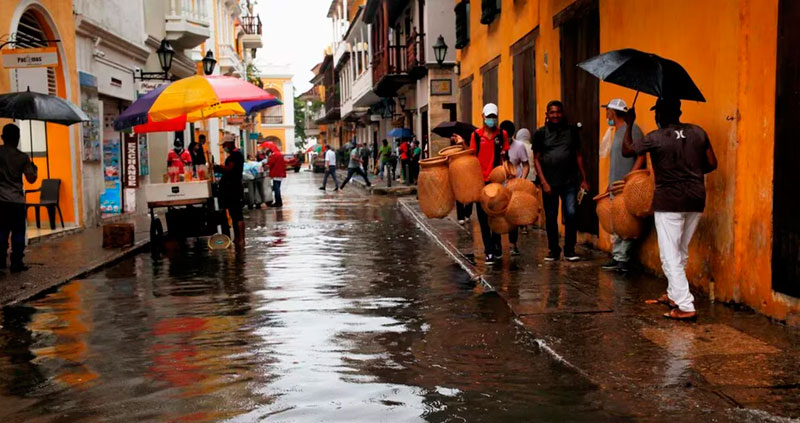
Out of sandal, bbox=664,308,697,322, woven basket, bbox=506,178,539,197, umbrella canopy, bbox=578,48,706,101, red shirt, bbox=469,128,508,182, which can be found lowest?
sandal, bbox=664,308,697,322

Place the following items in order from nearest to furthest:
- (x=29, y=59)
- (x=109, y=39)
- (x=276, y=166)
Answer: (x=29, y=59) → (x=109, y=39) → (x=276, y=166)

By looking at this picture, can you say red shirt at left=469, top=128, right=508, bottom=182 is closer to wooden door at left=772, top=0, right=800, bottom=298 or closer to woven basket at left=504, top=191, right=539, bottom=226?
woven basket at left=504, top=191, right=539, bottom=226

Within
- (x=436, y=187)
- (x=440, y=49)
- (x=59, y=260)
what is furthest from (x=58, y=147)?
(x=440, y=49)

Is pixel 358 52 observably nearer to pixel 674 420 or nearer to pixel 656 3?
pixel 656 3

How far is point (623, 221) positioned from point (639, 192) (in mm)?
734

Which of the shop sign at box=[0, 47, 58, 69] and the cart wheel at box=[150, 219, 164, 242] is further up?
the shop sign at box=[0, 47, 58, 69]

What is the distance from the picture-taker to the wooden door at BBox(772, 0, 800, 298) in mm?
6176

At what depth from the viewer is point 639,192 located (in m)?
7.83

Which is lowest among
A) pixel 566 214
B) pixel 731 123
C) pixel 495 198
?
pixel 566 214

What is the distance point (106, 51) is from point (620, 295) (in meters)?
14.7

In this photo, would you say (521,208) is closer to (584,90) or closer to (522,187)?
(522,187)

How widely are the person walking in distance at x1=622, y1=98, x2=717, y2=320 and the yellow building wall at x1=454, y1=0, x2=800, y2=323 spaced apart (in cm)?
38

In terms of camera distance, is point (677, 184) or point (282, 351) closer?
point (282, 351)

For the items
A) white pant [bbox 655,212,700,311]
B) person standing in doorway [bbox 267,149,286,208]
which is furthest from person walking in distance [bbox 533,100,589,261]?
person standing in doorway [bbox 267,149,286,208]
